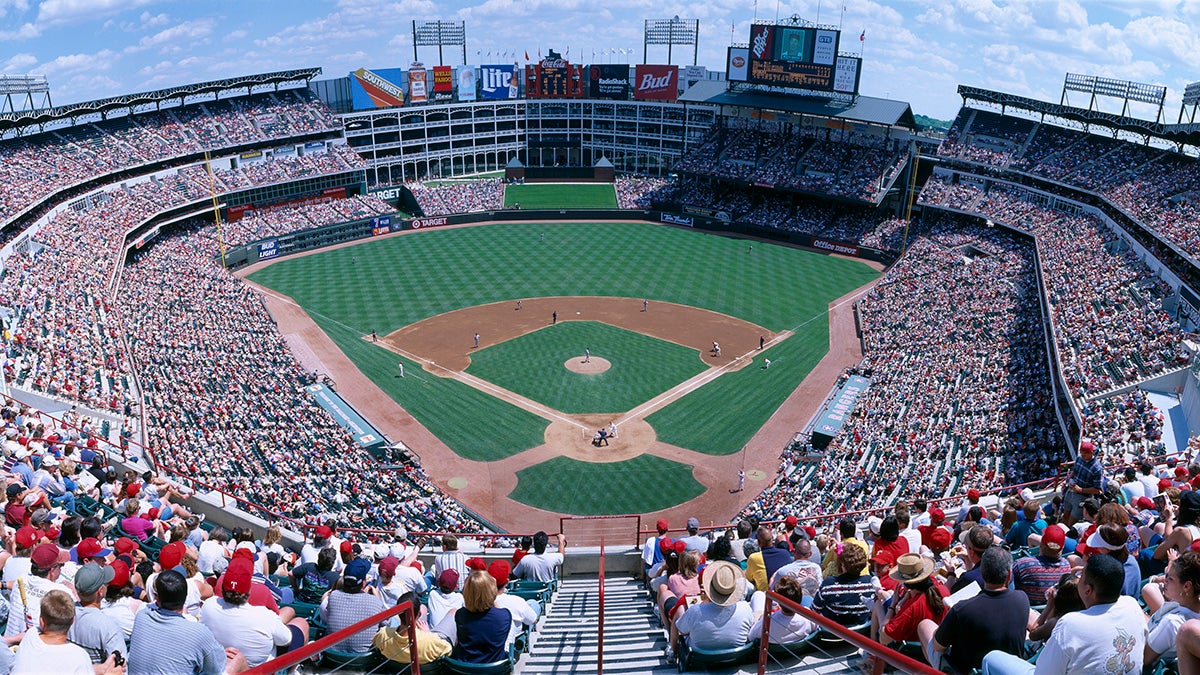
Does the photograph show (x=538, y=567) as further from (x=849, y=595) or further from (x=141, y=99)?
(x=141, y=99)

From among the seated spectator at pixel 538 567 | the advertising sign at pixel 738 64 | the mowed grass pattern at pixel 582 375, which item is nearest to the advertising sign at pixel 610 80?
the advertising sign at pixel 738 64

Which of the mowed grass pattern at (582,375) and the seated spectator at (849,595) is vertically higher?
the seated spectator at (849,595)

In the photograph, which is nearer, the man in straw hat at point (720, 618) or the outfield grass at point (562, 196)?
the man in straw hat at point (720, 618)

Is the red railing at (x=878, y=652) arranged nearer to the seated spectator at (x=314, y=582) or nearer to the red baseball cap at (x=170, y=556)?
the red baseball cap at (x=170, y=556)

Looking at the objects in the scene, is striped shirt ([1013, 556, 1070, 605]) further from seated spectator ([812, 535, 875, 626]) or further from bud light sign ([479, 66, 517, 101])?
bud light sign ([479, 66, 517, 101])

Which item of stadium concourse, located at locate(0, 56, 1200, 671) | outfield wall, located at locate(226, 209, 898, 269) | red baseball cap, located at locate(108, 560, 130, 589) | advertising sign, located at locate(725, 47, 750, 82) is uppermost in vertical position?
advertising sign, located at locate(725, 47, 750, 82)

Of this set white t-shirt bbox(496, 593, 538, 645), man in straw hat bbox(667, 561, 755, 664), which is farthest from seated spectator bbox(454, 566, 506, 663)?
man in straw hat bbox(667, 561, 755, 664)

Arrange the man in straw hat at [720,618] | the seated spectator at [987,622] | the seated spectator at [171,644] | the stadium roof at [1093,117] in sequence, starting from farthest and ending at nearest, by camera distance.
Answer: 1. the stadium roof at [1093,117]
2. the man in straw hat at [720,618]
3. the seated spectator at [987,622]
4. the seated spectator at [171,644]

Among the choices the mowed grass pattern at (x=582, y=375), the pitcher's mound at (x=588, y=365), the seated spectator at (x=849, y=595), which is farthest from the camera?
the pitcher's mound at (x=588, y=365)
